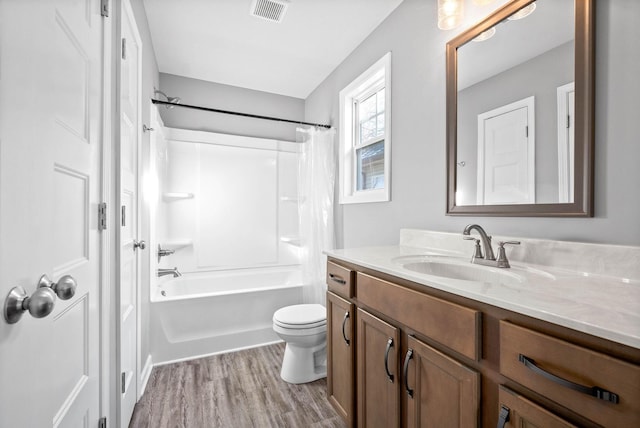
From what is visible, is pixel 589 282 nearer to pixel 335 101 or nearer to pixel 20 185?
pixel 20 185

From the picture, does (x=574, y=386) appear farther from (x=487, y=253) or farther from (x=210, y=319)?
(x=210, y=319)

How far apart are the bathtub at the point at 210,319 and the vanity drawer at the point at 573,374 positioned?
6.69ft

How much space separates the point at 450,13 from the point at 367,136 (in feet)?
3.39

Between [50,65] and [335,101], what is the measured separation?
2.25 m

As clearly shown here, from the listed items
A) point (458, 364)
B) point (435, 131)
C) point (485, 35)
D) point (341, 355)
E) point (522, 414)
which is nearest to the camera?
point (522, 414)

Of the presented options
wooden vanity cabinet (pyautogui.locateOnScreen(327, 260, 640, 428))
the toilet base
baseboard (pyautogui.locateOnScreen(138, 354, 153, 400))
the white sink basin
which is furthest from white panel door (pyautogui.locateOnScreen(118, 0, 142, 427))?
the white sink basin

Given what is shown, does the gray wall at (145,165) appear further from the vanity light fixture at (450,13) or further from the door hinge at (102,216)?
the vanity light fixture at (450,13)

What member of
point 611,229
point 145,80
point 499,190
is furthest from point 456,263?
point 145,80

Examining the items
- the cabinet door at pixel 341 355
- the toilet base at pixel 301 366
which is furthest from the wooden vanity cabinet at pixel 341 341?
the toilet base at pixel 301 366

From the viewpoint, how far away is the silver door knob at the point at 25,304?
518 millimetres

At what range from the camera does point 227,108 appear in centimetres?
310

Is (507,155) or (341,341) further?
(341,341)

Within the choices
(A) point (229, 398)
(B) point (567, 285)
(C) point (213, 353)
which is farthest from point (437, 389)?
(C) point (213, 353)

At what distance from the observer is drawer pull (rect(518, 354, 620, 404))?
1.66ft
